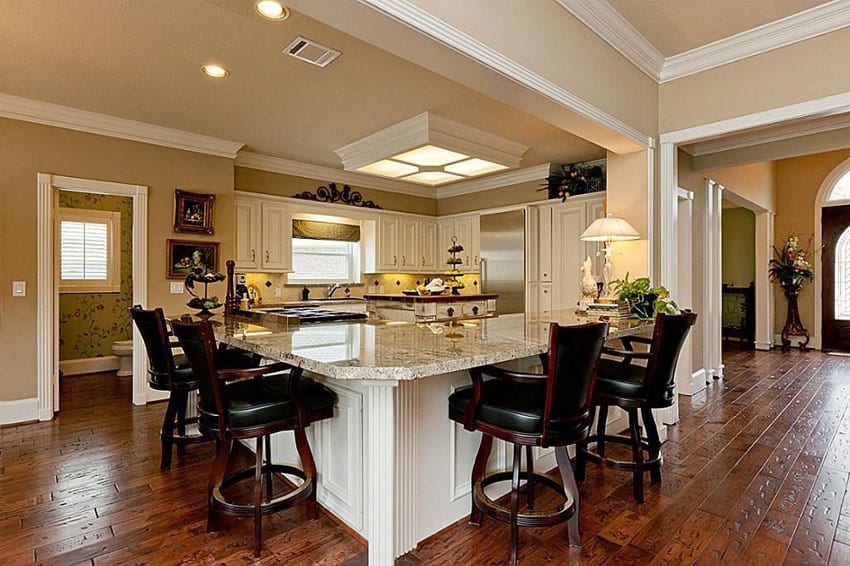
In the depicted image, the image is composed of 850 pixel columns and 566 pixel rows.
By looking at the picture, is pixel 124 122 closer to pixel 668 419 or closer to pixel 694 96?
pixel 694 96

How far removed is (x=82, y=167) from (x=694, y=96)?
5263mm

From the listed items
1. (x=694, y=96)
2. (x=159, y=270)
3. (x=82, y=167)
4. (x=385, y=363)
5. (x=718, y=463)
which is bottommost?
(x=718, y=463)

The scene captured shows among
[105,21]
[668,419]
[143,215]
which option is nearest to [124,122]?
[143,215]

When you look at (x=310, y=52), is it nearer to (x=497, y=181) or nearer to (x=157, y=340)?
(x=157, y=340)

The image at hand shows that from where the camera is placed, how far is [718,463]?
113 inches

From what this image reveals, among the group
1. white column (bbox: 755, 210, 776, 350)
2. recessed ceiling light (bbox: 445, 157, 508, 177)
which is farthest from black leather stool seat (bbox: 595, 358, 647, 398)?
white column (bbox: 755, 210, 776, 350)

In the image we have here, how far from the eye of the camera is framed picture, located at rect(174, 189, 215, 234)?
4.60 meters

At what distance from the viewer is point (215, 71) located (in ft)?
10.7

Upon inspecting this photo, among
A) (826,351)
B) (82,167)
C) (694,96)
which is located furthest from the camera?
(826,351)

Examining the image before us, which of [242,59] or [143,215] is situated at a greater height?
[242,59]

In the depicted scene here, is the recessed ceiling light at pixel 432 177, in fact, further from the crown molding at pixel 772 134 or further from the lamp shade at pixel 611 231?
the crown molding at pixel 772 134

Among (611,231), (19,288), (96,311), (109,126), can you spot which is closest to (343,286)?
(96,311)

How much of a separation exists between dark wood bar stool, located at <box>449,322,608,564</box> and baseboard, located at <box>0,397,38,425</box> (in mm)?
3977

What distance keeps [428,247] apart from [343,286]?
1544 mm
